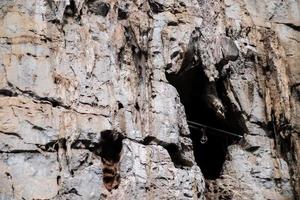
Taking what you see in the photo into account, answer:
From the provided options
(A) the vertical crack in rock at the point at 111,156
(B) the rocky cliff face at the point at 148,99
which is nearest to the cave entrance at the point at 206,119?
(B) the rocky cliff face at the point at 148,99

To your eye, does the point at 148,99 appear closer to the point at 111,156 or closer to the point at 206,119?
the point at 111,156

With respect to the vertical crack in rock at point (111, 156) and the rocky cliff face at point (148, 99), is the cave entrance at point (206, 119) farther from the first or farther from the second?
the vertical crack in rock at point (111, 156)

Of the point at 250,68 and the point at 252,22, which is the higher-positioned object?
the point at 252,22

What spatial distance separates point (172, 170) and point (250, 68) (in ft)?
8.74

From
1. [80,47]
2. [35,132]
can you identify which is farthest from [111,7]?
[35,132]

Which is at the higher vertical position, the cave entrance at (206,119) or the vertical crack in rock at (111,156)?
the cave entrance at (206,119)

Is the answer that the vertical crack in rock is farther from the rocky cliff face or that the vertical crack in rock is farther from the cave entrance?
the cave entrance

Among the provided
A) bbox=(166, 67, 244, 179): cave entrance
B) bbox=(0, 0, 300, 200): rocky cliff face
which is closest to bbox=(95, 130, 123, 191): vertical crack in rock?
bbox=(0, 0, 300, 200): rocky cliff face

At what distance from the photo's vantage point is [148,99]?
332 inches

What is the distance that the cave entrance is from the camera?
9.63m

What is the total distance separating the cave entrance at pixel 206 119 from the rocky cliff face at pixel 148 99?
21mm

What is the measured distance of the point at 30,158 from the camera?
7168 mm

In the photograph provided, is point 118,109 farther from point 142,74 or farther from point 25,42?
point 25,42

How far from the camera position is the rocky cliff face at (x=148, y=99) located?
7.34 m
